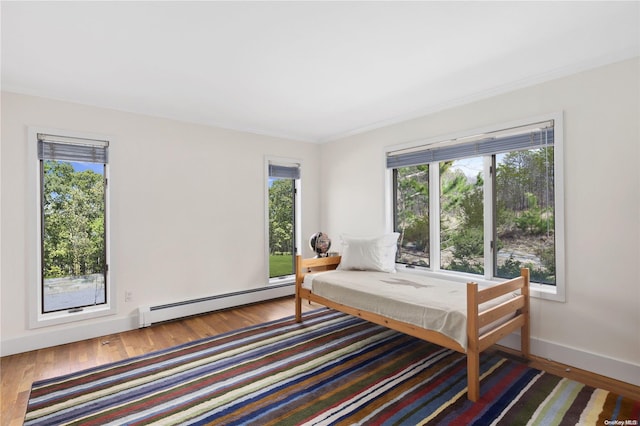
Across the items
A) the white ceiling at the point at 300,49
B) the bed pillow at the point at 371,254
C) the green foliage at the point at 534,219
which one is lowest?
the bed pillow at the point at 371,254

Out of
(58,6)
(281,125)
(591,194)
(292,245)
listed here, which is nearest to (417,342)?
(591,194)

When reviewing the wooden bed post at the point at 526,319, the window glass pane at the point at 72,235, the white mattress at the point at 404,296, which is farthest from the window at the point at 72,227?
the wooden bed post at the point at 526,319

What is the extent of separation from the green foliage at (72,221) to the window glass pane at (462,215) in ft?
12.2

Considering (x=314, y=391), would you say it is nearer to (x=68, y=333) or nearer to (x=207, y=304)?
(x=207, y=304)

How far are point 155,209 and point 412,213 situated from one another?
303cm

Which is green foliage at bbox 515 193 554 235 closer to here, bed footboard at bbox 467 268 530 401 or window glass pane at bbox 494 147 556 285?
window glass pane at bbox 494 147 556 285

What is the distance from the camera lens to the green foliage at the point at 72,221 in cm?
308

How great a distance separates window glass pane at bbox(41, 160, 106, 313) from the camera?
3.07 metres

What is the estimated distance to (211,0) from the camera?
1.71m

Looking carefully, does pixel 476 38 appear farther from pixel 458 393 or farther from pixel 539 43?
pixel 458 393

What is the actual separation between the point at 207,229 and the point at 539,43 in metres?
3.70

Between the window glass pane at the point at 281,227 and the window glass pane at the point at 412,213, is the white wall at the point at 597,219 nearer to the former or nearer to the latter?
the window glass pane at the point at 412,213

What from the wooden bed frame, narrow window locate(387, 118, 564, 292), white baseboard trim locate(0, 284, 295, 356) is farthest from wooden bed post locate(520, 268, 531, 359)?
white baseboard trim locate(0, 284, 295, 356)

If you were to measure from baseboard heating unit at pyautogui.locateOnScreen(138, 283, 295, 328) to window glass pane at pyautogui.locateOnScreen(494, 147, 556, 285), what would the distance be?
284cm
